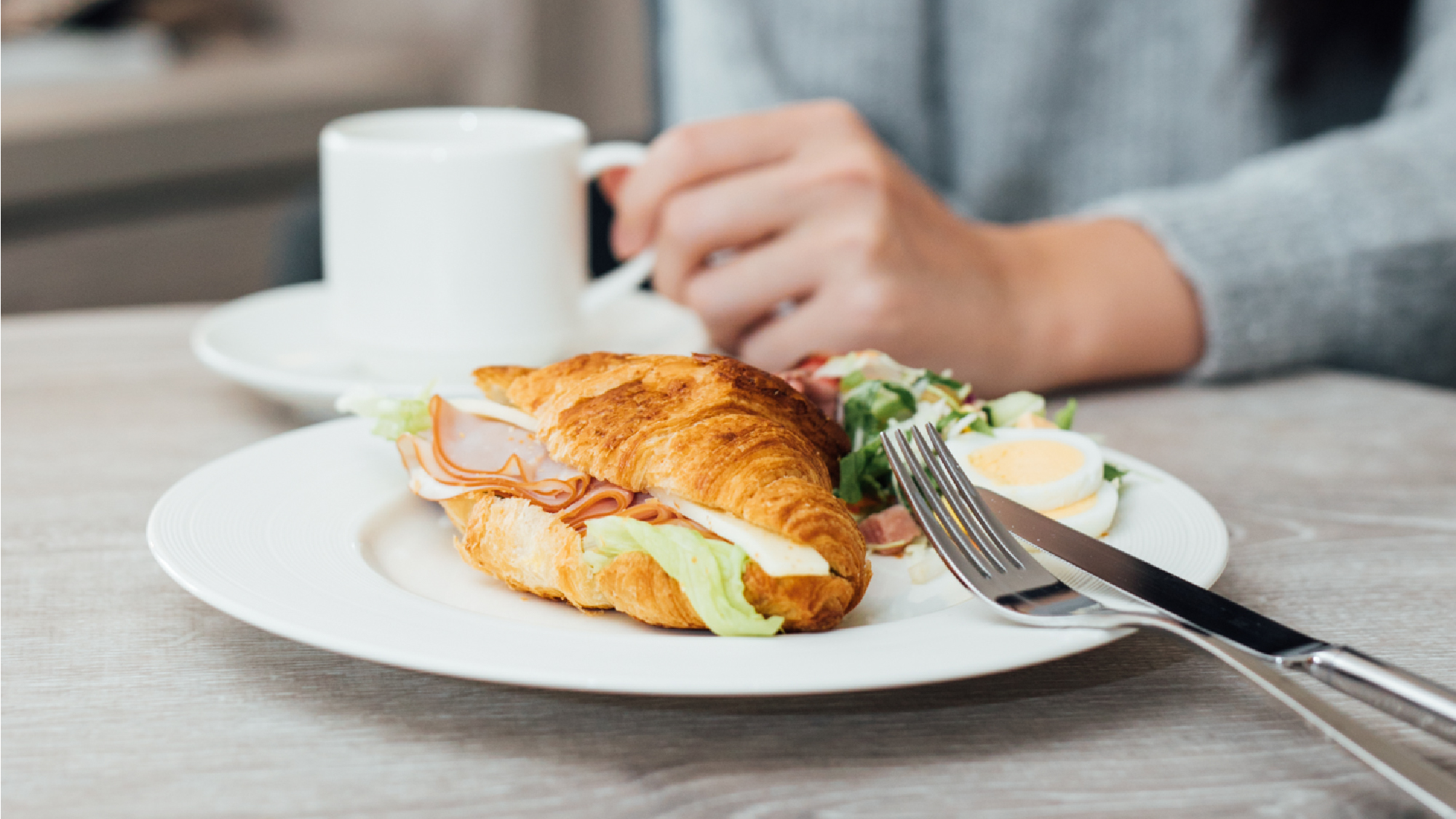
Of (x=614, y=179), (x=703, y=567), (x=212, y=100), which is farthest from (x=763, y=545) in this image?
(x=212, y=100)

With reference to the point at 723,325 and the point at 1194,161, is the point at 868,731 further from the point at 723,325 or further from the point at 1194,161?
the point at 1194,161

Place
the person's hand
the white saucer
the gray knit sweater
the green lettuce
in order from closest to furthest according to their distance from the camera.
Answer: the green lettuce
the white saucer
the person's hand
the gray knit sweater

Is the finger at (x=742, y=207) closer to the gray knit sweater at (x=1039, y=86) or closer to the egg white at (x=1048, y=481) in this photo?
the egg white at (x=1048, y=481)

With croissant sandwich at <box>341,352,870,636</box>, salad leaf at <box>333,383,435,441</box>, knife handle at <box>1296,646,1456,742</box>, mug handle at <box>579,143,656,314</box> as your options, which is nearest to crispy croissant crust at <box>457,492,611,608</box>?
croissant sandwich at <box>341,352,870,636</box>

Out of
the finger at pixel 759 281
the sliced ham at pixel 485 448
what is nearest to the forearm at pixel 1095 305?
the finger at pixel 759 281

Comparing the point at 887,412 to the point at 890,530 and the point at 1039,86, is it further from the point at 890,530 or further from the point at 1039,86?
the point at 1039,86

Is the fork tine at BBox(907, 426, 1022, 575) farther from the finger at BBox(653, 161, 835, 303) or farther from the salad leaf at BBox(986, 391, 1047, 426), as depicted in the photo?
the finger at BBox(653, 161, 835, 303)
